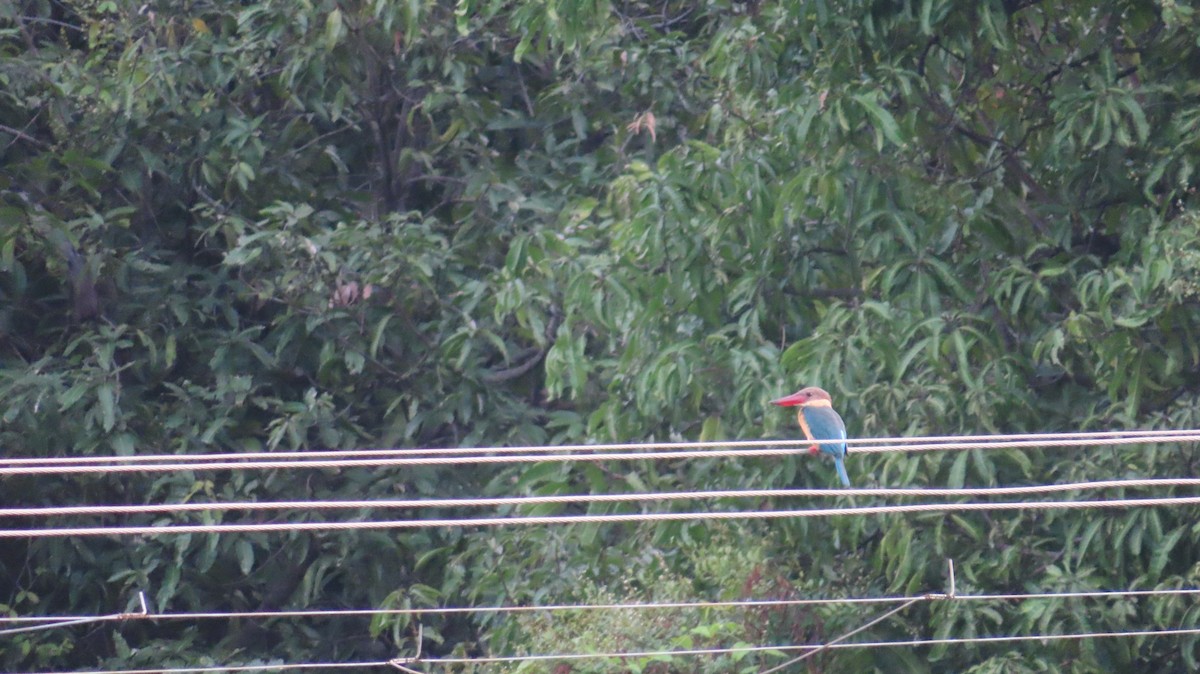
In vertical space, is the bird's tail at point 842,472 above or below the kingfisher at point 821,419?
below

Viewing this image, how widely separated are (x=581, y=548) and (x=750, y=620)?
3.31 feet

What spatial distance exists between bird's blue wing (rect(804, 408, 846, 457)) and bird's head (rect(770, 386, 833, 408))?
3cm

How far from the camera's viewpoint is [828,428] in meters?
6.03

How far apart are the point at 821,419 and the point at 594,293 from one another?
3.88 ft

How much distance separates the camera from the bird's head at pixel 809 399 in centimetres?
599

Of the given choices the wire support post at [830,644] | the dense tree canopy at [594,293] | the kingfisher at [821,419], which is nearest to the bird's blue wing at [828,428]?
the kingfisher at [821,419]

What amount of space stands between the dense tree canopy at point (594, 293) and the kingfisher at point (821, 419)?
8 cm

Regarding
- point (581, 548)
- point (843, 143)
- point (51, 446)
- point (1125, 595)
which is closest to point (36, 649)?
point (51, 446)

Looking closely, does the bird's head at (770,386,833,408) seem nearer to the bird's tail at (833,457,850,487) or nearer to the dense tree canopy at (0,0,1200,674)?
the dense tree canopy at (0,0,1200,674)

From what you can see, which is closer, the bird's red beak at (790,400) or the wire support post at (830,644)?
the wire support post at (830,644)

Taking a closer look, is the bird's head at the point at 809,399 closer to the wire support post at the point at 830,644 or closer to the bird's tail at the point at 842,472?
the bird's tail at the point at 842,472

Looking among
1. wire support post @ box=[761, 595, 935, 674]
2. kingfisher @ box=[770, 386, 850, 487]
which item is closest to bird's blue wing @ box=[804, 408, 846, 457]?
kingfisher @ box=[770, 386, 850, 487]

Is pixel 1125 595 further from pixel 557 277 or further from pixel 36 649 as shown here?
pixel 36 649

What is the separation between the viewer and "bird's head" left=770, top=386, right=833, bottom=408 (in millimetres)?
5992
